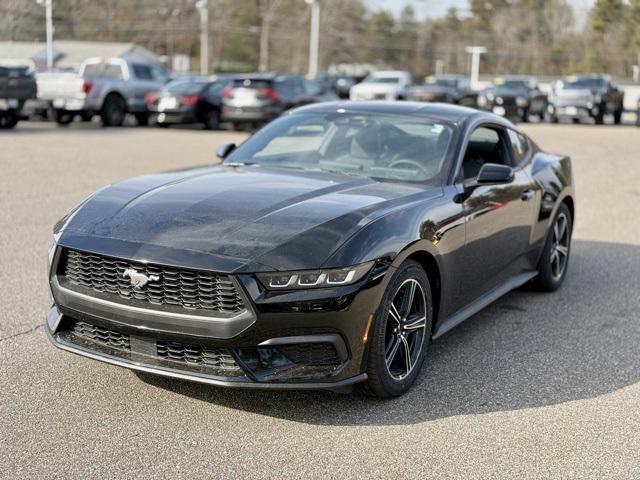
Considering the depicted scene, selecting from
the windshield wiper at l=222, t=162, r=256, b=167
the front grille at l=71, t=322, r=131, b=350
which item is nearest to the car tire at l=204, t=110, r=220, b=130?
the windshield wiper at l=222, t=162, r=256, b=167

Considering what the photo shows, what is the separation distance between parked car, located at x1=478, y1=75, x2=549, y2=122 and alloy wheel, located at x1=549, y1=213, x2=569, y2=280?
84.6 feet

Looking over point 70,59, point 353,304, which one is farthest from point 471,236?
point 70,59

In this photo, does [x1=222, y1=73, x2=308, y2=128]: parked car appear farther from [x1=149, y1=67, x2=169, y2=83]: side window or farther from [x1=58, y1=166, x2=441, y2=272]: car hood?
[x1=58, y1=166, x2=441, y2=272]: car hood

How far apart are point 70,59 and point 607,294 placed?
231ft

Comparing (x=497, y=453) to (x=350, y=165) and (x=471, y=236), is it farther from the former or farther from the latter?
(x=350, y=165)

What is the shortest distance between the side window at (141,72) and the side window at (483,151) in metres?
21.2

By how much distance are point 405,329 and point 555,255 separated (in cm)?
308

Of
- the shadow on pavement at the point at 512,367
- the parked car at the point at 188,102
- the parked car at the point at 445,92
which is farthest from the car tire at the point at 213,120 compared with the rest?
the shadow on pavement at the point at 512,367

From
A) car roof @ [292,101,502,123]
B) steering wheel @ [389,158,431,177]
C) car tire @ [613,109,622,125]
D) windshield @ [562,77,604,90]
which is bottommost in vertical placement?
car tire @ [613,109,622,125]

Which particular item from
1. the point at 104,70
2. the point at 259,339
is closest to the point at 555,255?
the point at 259,339

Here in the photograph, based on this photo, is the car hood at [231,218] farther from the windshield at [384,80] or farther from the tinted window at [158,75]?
the windshield at [384,80]

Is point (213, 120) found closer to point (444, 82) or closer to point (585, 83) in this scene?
point (444, 82)

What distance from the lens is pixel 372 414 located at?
434cm

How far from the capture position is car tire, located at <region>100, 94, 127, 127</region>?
81.3ft
